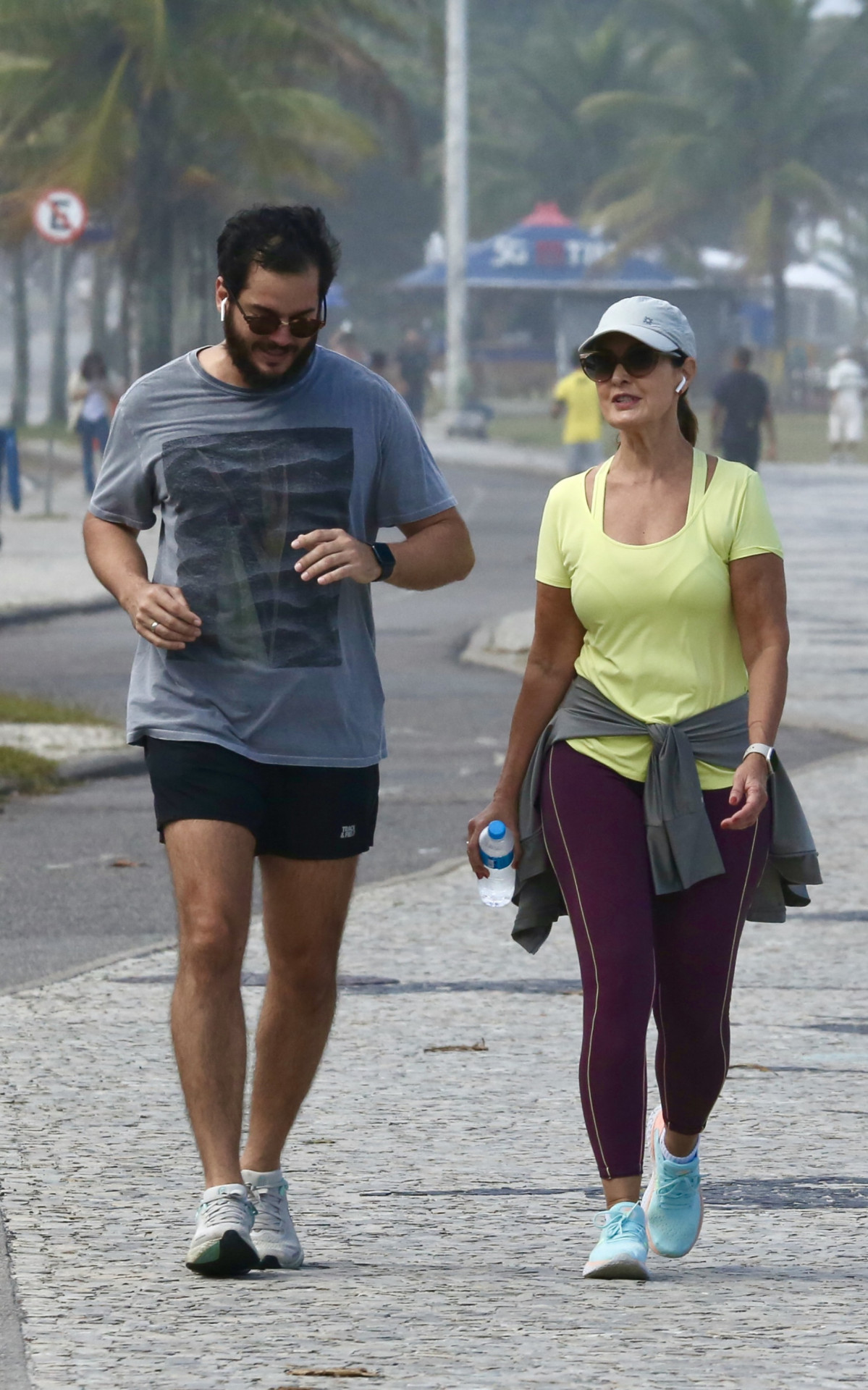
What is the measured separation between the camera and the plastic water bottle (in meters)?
4.64

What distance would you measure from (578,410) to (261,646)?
82.9 ft

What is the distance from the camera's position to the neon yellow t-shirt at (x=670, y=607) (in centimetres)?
450

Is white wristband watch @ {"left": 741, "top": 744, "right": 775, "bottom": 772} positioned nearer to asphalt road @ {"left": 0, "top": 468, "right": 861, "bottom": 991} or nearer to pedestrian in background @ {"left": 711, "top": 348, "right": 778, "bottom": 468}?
asphalt road @ {"left": 0, "top": 468, "right": 861, "bottom": 991}

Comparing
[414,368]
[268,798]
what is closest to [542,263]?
[414,368]

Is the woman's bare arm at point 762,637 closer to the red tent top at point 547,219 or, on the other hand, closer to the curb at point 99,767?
the curb at point 99,767

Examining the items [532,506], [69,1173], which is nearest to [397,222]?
[532,506]

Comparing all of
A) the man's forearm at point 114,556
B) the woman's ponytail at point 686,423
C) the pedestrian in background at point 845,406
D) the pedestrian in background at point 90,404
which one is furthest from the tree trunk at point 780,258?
the man's forearm at point 114,556

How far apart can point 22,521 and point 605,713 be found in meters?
22.8

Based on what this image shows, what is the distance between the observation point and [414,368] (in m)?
43.3

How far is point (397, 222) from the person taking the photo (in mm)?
77375

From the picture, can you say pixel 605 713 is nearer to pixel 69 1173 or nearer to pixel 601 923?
pixel 601 923

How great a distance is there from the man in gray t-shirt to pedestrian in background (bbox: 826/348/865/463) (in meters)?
34.5

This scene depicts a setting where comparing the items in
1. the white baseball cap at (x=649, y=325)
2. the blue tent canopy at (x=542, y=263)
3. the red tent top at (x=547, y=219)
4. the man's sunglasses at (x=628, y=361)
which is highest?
the white baseball cap at (x=649, y=325)

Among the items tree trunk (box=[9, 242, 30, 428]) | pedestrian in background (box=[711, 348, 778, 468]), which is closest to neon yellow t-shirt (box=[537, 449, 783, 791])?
pedestrian in background (box=[711, 348, 778, 468])
